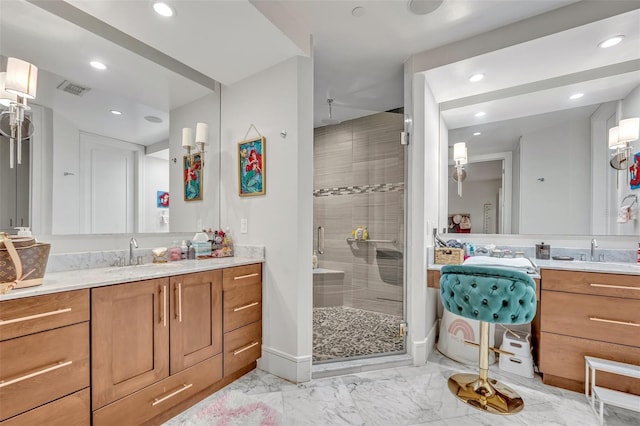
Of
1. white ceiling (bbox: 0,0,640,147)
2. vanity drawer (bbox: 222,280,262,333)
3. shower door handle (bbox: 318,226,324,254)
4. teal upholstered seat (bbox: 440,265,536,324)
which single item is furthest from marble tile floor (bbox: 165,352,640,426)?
white ceiling (bbox: 0,0,640,147)

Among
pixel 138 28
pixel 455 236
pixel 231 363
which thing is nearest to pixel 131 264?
pixel 231 363

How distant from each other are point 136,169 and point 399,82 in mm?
2668

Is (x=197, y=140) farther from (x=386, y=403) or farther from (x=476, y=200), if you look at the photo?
(x=476, y=200)

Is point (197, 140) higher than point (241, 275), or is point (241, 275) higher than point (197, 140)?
point (197, 140)

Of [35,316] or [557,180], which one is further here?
[557,180]

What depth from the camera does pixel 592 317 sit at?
1.89 meters

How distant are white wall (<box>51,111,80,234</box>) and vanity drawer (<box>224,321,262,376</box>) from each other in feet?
4.21

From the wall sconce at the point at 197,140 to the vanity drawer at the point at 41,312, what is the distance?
1497mm

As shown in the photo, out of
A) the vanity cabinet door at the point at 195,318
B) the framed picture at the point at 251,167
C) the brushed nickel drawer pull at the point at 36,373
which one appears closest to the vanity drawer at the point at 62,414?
the brushed nickel drawer pull at the point at 36,373

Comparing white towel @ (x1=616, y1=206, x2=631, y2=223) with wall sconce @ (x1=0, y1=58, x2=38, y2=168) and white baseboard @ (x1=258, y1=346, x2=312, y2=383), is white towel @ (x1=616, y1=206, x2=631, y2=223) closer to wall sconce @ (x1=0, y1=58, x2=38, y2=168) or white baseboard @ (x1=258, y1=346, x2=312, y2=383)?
white baseboard @ (x1=258, y1=346, x2=312, y2=383)

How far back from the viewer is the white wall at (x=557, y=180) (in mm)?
2426

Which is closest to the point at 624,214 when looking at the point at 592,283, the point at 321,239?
the point at 592,283

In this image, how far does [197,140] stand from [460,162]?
266cm

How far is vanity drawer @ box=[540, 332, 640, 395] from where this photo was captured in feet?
5.86
